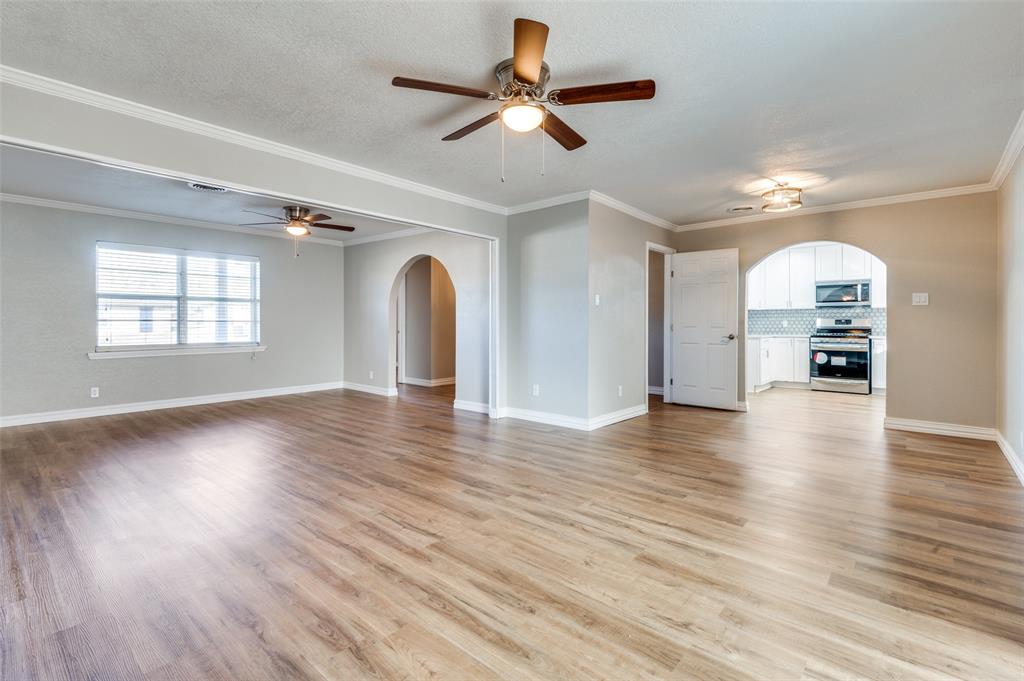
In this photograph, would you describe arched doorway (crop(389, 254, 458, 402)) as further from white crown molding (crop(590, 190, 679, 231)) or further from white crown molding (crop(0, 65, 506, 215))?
white crown molding (crop(0, 65, 506, 215))

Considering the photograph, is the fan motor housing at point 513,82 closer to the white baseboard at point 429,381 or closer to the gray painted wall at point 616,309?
the gray painted wall at point 616,309

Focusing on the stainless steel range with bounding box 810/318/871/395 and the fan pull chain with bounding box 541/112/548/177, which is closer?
the fan pull chain with bounding box 541/112/548/177

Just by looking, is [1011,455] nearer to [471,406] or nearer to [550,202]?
[550,202]

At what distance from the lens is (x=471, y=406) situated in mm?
6480

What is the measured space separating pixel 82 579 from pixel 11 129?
8.08 ft

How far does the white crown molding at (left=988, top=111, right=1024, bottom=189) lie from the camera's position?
3295 millimetres

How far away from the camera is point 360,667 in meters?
1.62

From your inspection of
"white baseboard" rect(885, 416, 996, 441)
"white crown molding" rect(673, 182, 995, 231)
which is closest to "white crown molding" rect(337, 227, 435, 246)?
"white crown molding" rect(673, 182, 995, 231)

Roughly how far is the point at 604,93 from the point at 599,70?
0.35 m

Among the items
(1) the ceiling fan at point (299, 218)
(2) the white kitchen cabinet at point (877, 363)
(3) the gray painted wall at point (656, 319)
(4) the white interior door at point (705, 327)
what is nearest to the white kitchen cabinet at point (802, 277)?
(2) the white kitchen cabinet at point (877, 363)

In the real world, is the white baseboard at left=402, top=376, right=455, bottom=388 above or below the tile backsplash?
below

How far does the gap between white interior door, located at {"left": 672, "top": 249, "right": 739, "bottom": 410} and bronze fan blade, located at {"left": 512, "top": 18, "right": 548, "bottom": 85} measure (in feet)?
16.1

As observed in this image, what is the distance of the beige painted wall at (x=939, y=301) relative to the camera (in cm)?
465

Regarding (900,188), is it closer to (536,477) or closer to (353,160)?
(536,477)
